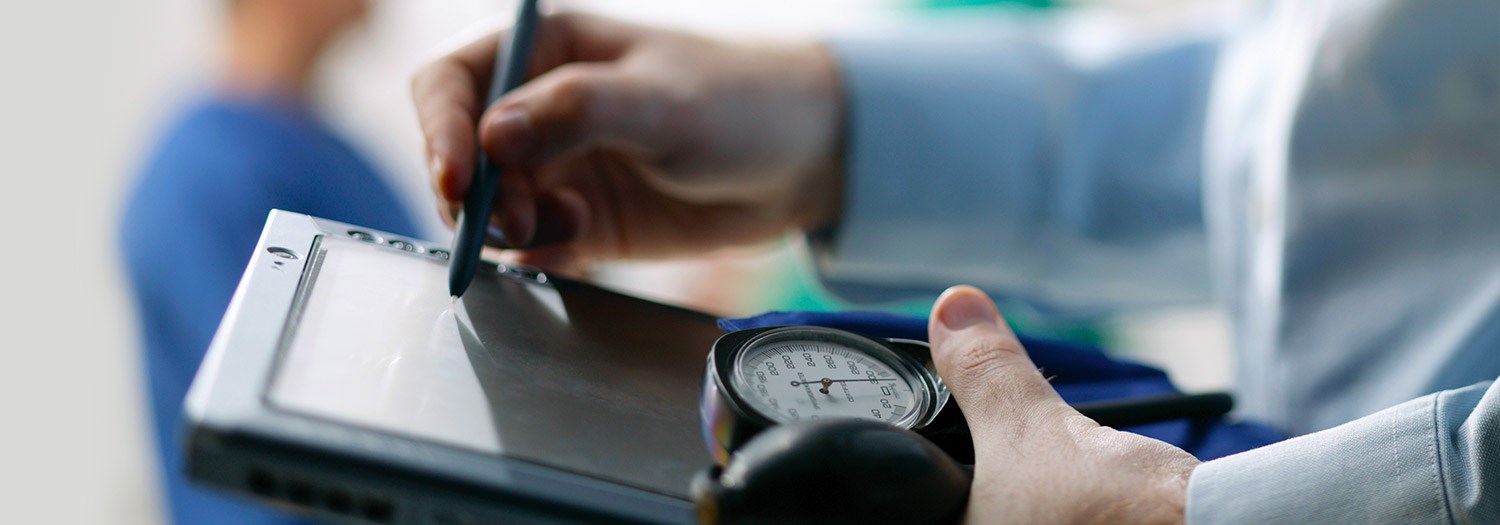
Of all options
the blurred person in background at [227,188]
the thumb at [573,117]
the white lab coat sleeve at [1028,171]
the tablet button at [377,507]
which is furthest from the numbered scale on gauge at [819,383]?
the blurred person in background at [227,188]

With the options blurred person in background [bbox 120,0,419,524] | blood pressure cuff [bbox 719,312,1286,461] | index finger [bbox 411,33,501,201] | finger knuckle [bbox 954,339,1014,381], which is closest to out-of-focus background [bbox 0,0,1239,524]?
blurred person in background [bbox 120,0,419,524]

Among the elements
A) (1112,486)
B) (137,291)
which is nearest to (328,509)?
(1112,486)

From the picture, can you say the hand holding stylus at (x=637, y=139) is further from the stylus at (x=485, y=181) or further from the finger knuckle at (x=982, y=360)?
the finger knuckle at (x=982, y=360)

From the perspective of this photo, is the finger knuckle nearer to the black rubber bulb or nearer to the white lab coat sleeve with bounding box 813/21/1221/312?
the black rubber bulb

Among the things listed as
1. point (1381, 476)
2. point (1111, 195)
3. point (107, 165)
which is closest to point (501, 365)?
point (1381, 476)

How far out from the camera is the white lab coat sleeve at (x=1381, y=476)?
331 mm

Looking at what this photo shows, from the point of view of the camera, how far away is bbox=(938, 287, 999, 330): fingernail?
0.40 metres

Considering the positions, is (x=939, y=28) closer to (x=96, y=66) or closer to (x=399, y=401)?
(x=399, y=401)

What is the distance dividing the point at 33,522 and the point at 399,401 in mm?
1337

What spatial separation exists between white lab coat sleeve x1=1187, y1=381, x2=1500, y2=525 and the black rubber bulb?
3.2 inches

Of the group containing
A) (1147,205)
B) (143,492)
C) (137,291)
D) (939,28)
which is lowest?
(143,492)

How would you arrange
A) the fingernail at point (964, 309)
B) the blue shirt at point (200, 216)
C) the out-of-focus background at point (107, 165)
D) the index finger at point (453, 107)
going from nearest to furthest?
the fingernail at point (964, 309)
the index finger at point (453, 107)
the blue shirt at point (200, 216)
the out-of-focus background at point (107, 165)

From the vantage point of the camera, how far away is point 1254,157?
0.63 metres

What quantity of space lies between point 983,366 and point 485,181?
248 millimetres
